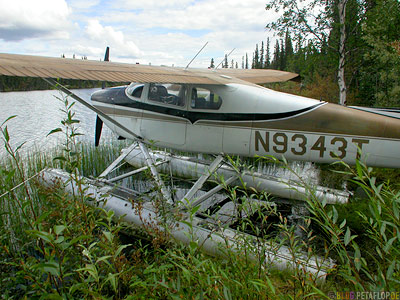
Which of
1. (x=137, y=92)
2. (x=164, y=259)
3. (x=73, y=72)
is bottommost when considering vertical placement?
(x=164, y=259)

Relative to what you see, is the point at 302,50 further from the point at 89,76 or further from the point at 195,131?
the point at 89,76

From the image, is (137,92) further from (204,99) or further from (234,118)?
(234,118)

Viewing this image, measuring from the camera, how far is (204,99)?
14.5ft

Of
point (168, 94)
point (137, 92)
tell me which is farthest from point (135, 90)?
point (168, 94)

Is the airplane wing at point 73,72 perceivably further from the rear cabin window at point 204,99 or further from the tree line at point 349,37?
the tree line at point 349,37

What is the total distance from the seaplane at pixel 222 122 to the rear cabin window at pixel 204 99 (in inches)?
0.6

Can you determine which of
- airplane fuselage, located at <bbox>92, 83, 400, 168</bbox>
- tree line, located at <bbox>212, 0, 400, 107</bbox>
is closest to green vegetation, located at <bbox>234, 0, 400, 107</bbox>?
tree line, located at <bbox>212, 0, 400, 107</bbox>

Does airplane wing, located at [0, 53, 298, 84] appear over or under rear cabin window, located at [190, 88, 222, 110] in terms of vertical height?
over

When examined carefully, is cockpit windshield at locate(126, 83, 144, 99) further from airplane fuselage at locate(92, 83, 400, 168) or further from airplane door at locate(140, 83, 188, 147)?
airplane door at locate(140, 83, 188, 147)

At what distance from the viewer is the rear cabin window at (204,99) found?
4.32 m

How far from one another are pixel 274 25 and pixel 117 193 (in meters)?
11.4

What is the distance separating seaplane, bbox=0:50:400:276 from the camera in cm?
353

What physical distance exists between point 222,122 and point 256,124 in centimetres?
54

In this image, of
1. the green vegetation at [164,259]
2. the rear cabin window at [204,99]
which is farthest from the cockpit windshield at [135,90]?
the green vegetation at [164,259]
